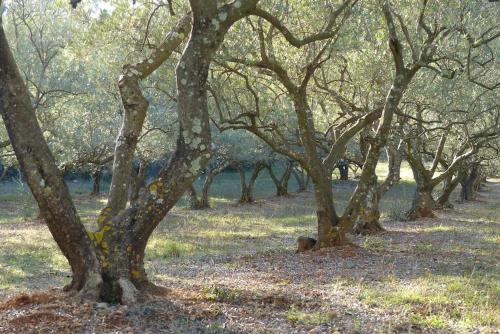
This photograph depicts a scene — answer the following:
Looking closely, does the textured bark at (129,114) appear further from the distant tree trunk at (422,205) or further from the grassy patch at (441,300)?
the distant tree trunk at (422,205)

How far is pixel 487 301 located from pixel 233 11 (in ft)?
16.9

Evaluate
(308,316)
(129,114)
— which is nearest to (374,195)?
(308,316)

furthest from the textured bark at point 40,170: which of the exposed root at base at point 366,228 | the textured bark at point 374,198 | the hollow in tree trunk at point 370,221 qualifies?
the exposed root at base at point 366,228

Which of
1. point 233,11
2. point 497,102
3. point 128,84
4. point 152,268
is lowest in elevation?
point 152,268

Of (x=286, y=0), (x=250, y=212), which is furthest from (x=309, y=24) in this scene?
(x=250, y=212)

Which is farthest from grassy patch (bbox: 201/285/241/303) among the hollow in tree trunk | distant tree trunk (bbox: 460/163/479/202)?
distant tree trunk (bbox: 460/163/479/202)

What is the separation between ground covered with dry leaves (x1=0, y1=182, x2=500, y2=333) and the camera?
593cm

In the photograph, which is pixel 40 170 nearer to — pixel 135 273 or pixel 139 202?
pixel 139 202

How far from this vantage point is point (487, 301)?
Answer: 742cm

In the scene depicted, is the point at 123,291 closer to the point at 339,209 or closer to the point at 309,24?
the point at 309,24

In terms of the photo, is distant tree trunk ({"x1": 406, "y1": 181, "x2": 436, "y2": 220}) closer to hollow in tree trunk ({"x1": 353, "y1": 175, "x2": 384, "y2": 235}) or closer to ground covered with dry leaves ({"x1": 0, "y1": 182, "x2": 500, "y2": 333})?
ground covered with dry leaves ({"x1": 0, "y1": 182, "x2": 500, "y2": 333})

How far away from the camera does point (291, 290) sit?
27.0 feet

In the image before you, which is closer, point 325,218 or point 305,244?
point 325,218

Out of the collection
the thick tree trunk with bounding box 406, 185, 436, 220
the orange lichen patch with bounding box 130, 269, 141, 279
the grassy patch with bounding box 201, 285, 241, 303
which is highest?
the thick tree trunk with bounding box 406, 185, 436, 220
